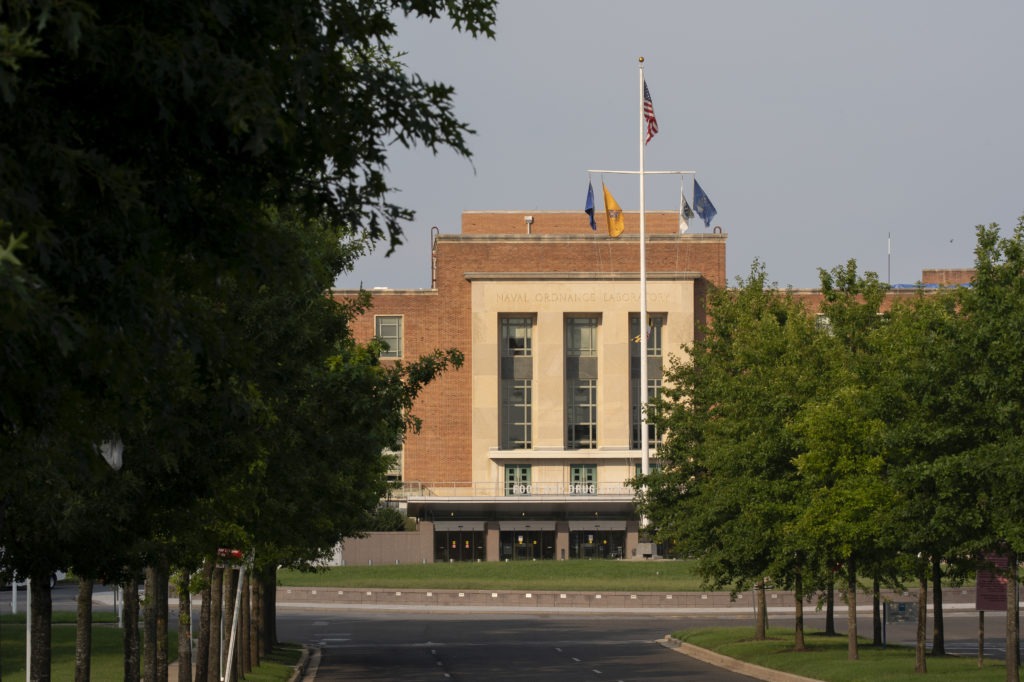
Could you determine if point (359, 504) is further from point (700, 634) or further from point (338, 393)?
point (700, 634)

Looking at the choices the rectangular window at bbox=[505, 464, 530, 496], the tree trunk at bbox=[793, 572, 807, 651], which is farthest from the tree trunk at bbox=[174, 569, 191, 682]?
the rectangular window at bbox=[505, 464, 530, 496]

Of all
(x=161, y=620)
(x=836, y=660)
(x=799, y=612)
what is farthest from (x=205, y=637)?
(x=799, y=612)

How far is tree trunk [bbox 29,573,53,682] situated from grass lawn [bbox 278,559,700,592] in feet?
189

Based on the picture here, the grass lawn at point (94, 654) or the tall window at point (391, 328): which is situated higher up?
the tall window at point (391, 328)

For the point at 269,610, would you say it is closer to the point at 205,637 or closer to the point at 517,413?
the point at 205,637

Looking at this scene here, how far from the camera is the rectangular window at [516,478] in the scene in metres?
99.6

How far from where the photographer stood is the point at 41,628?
18.1 m

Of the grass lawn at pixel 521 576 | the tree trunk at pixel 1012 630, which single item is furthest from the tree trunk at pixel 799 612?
the grass lawn at pixel 521 576

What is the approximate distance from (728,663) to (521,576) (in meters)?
43.6

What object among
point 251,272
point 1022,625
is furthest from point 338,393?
point 1022,625

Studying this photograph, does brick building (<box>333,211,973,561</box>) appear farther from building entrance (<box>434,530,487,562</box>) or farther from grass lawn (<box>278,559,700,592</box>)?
grass lawn (<box>278,559,700,592</box>)

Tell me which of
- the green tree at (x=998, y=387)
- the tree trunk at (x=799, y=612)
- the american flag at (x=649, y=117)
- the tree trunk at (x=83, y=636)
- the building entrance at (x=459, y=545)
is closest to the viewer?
the tree trunk at (x=83, y=636)

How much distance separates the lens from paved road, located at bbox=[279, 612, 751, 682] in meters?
36.0

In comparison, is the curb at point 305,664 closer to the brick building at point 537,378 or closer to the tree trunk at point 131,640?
the tree trunk at point 131,640
